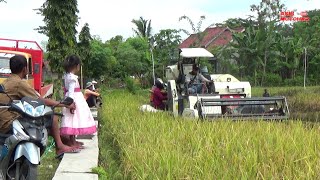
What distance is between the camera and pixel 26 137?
3.63m

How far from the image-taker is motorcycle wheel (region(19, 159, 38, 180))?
145 inches

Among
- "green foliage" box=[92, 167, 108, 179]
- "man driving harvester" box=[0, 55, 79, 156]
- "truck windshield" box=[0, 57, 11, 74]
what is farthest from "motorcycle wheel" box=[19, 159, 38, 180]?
"truck windshield" box=[0, 57, 11, 74]

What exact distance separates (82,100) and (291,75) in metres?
28.5

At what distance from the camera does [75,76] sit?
17.2 ft

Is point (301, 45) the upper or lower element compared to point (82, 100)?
upper

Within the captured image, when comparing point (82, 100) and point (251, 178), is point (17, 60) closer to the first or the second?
point (82, 100)

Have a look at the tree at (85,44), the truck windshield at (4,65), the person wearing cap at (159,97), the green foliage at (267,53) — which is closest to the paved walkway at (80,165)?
the truck windshield at (4,65)

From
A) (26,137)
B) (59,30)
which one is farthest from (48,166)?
(59,30)

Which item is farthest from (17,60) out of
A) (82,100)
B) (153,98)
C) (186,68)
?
(153,98)

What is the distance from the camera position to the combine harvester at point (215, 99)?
793 cm

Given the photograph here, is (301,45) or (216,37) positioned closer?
(301,45)

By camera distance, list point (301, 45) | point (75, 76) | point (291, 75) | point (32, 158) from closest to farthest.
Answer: point (32, 158)
point (75, 76)
point (301, 45)
point (291, 75)

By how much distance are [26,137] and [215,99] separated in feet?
15.7

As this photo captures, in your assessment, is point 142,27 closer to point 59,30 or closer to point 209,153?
point 59,30
